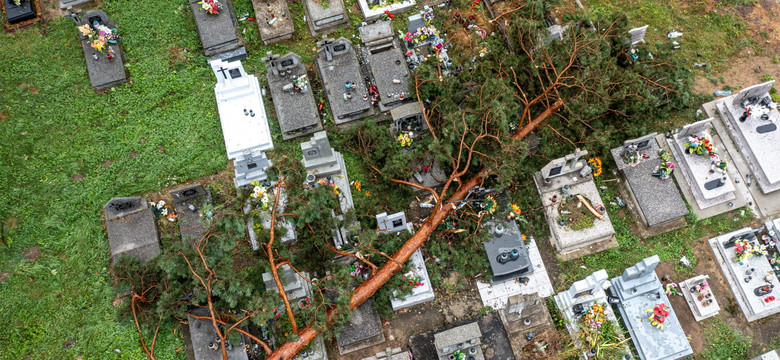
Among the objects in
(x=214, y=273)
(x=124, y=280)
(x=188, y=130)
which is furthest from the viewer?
(x=188, y=130)

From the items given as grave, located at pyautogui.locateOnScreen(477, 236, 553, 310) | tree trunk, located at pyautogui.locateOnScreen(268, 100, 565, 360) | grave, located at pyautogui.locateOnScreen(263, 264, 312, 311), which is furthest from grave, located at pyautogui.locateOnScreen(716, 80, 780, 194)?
grave, located at pyautogui.locateOnScreen(263, 264, 312, 311)

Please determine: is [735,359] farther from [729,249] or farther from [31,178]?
[31,178]

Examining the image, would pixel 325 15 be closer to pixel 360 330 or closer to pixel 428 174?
pixel 428 174

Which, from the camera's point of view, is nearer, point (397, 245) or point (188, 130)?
point (397, 245)

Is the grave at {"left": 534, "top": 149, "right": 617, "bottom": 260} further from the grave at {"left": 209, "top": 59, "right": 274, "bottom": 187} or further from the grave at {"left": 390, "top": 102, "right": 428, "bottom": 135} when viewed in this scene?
the grave at {"left": 209, "top": 59, "right": 274, "bottom": 187}

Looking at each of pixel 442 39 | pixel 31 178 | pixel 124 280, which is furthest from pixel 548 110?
pixel 31 178

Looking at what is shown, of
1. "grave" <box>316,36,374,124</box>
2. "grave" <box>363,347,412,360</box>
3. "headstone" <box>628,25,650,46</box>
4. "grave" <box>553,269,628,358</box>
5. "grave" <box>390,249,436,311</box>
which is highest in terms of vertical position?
"grave" <box>316,36,374,124</box>
